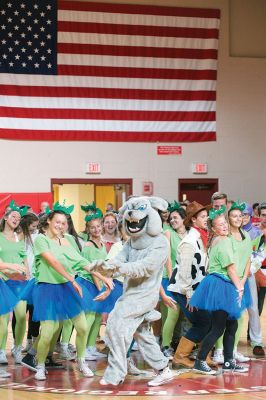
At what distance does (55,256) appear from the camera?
25.3 ft

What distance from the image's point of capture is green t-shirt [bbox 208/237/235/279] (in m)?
7.83

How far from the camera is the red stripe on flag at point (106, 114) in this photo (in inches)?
663

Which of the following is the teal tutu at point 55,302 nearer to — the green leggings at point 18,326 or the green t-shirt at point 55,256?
the green t-shirt at point 55,256

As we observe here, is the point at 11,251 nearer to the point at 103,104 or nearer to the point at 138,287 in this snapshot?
the point at 138,287

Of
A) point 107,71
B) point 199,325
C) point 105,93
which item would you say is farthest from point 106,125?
point 199,325

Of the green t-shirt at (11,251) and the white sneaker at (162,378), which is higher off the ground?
the green t-shirt at (11,251)

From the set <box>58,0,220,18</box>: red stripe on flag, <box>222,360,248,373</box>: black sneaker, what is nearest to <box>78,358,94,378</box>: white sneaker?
<box>222,360,248,373</box>: black sneaker

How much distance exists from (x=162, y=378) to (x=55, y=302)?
4.02 ft

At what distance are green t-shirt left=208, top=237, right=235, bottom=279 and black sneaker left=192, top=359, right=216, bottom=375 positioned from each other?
0.86m

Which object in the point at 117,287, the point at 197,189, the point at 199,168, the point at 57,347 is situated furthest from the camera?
the point at 197,189

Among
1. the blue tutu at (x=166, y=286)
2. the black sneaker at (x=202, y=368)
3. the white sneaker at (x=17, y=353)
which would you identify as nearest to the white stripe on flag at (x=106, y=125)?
the blue tutu at (x=166, y=286)

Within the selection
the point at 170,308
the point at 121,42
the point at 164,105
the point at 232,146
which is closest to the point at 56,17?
the point at 121,42

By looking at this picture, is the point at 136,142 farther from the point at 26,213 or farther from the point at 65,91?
the point at 26,213

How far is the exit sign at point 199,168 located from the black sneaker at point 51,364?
995 centimetres
